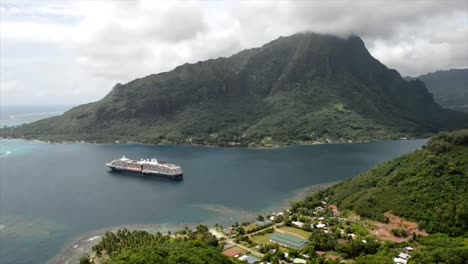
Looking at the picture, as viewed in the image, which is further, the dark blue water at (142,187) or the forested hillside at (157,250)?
the dark blue water at (142,187)

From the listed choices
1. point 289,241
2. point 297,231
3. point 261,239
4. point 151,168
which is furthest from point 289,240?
point 151,168

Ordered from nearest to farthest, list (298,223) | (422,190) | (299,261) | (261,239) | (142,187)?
(299,261)
(261,239)
(298,223)
(422,190)
(142,187)

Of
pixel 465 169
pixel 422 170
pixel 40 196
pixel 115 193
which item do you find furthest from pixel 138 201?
pixel 465 169

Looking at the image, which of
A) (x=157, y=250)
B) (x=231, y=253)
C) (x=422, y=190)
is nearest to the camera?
(x=157, y=250)

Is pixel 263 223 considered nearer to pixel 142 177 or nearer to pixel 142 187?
pixel 142 187

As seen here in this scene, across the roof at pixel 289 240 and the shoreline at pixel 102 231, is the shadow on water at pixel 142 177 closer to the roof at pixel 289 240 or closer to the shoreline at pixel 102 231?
the shoreline at pixel 102 231

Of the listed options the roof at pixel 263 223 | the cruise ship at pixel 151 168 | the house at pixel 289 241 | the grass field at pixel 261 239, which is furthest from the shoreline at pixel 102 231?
the cruise ship at pixel 151 168

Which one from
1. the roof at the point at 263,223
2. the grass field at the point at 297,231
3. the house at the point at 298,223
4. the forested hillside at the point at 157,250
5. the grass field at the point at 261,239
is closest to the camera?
the forested hillside at the point at 157,250
